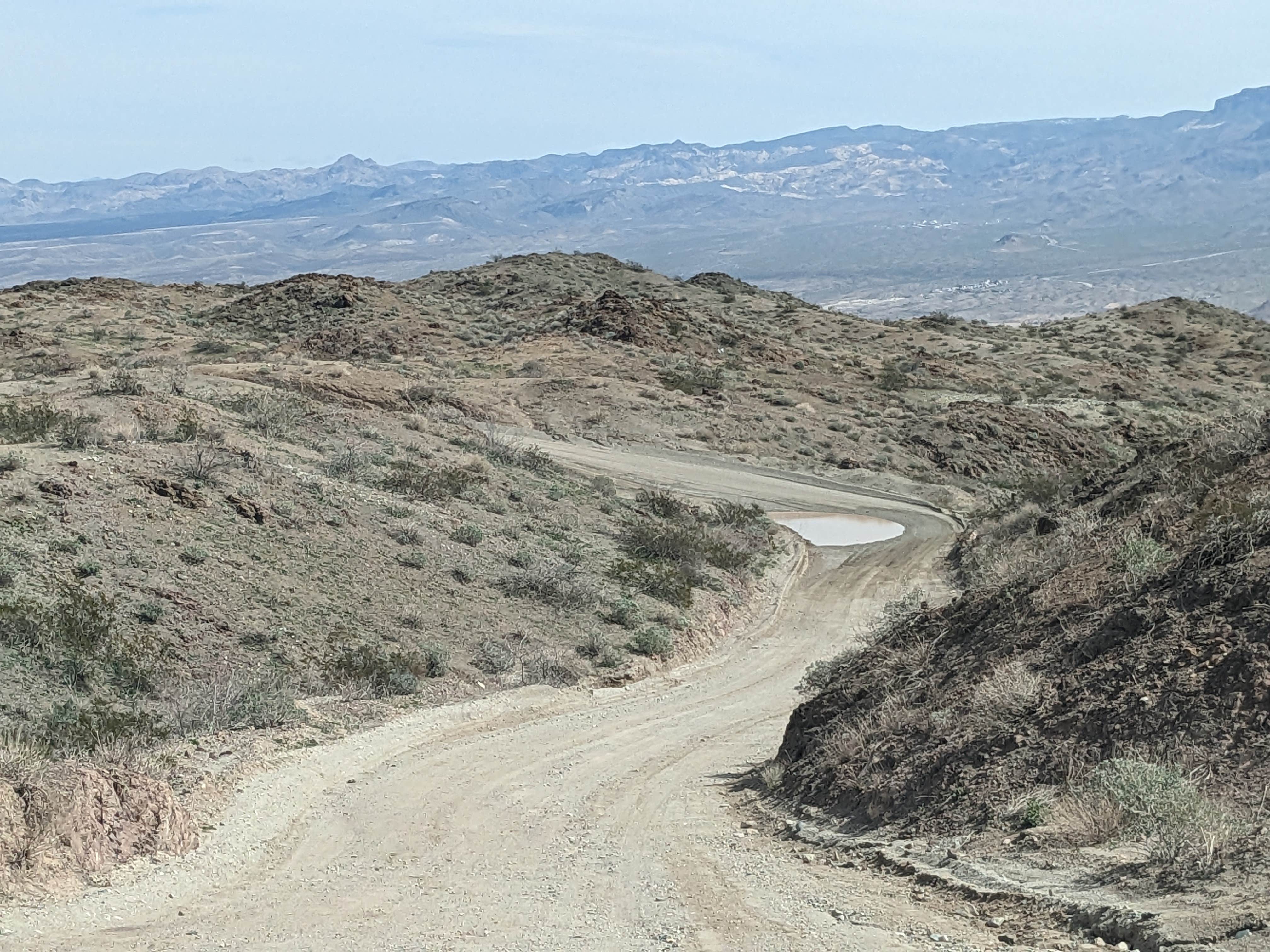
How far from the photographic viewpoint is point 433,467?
27375 mm

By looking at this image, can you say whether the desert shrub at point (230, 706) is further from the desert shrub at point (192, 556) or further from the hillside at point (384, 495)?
the desert shrub at point (192, 556)

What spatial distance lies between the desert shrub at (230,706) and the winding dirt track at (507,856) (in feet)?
2.93

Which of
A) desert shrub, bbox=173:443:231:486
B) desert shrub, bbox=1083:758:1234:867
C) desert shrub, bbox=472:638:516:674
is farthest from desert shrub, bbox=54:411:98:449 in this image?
desert shrub, bbox=1083:758:1234:867

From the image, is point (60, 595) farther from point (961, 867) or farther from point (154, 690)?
point (961, 867)

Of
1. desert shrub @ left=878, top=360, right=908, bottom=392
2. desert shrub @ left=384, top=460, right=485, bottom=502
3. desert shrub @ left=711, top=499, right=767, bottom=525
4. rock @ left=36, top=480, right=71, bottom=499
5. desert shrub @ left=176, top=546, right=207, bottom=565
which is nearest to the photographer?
desert shrub @ left=176, top=546, right=207, bottom=565

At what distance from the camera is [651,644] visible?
20297 millimetres

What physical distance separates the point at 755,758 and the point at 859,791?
349cm

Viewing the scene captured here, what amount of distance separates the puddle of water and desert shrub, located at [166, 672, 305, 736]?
788 inches

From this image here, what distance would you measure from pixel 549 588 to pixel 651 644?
7.36 ft

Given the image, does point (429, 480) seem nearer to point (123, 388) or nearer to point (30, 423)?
point (123, 388)

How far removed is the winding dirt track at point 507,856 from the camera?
25.9 feet

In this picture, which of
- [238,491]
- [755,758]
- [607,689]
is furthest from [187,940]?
[238,491]

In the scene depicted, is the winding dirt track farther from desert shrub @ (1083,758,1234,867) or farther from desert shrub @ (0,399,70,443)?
desert shrub @ (0,399,70,443)

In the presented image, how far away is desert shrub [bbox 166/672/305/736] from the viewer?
43.5 feet
